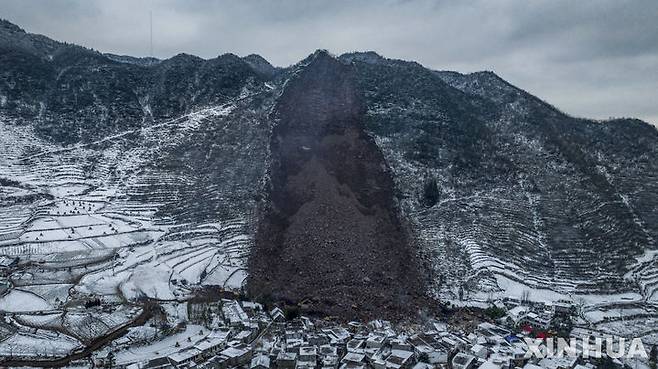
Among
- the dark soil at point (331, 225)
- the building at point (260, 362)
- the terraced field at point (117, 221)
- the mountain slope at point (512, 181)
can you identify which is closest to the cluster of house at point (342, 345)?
the building at point (260, 362)

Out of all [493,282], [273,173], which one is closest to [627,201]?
[493,282]

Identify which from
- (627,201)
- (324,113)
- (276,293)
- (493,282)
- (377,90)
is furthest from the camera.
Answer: (377,90)

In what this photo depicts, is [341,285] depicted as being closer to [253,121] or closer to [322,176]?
[322,176]

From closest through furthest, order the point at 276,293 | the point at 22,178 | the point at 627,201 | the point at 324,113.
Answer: the point at 276,293, the point at 627,201, the point at 22,178, the point at 324,113

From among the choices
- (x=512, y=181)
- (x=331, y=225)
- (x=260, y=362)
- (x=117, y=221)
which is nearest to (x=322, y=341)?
(x=260, y=362)

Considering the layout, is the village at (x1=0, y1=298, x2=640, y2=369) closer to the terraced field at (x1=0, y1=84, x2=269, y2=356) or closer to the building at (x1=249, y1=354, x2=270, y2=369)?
the building at (x1=249, y1=354, x2=270, y2=369)

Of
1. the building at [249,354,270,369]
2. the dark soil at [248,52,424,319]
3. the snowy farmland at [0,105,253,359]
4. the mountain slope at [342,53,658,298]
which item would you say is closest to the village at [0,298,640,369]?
the building at [249,354,270,369]
